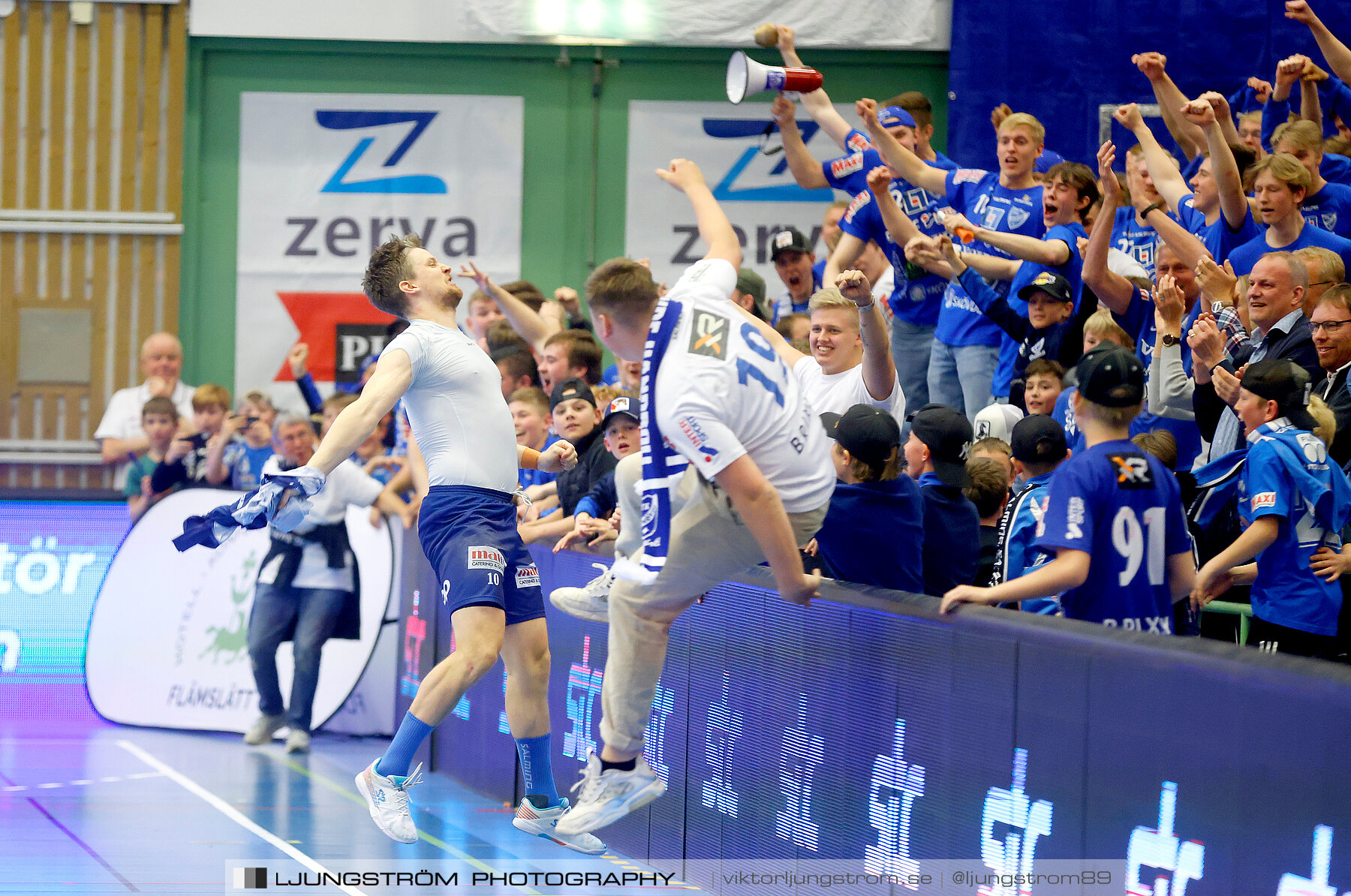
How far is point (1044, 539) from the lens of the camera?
4383 mm

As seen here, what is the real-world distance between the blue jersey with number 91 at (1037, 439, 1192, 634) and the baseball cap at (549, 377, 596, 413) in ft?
10.9

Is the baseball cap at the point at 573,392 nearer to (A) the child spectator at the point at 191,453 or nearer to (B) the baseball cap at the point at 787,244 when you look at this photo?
(B) the baseball cap at the point at 787,244

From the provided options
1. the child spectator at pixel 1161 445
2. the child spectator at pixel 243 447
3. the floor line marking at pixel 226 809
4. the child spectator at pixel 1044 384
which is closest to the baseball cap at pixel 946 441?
the child spectator at pixel 1161 445

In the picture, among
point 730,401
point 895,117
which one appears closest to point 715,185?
point 895,117

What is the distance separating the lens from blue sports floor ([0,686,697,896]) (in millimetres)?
6590

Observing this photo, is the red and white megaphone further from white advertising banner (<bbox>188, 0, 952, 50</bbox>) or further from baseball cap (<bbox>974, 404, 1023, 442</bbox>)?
white advertising banner (<bbox>188, 0, 952, 50</bbox>)

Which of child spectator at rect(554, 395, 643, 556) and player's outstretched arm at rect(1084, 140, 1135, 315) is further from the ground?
player's outstretched arm at rect(1084, 140, 1135, 315)

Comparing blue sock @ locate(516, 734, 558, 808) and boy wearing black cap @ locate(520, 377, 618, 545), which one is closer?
blue sock @ locate(516, 734, 558, 808)

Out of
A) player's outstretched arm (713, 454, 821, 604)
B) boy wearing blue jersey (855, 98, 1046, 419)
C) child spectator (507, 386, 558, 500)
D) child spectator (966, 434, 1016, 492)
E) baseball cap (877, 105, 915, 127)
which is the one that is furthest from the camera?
baseball cap (877, 105, 915, 127)

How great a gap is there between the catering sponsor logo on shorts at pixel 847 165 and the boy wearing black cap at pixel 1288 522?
12.7ft

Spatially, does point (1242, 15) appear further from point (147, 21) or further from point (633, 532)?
point (147, 21)

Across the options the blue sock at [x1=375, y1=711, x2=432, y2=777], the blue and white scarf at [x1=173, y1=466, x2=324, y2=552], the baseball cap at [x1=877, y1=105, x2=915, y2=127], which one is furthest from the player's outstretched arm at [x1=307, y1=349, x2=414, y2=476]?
the baseball cap at [x1=877, y1=105, x2=915, y2=127]

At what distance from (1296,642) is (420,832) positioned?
14.6ft

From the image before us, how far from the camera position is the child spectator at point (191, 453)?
35.8 feet
